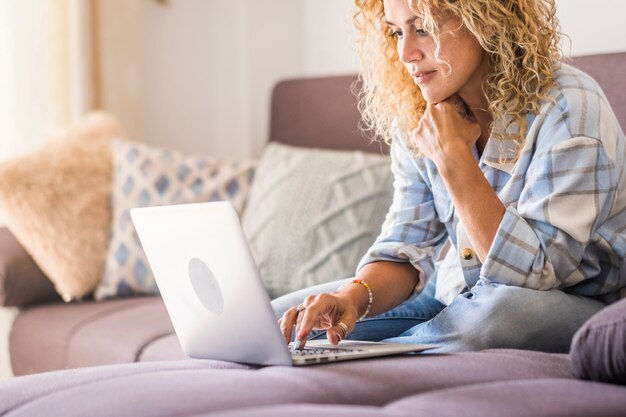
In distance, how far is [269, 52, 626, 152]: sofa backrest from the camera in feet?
8.49

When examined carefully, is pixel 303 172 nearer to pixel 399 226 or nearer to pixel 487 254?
pixel 399 226

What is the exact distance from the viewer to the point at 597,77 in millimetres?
1896

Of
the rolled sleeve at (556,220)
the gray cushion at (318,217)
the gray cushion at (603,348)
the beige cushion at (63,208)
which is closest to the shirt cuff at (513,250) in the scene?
the rolled sleeve at (556,220)

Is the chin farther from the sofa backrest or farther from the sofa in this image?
the sofa backrest

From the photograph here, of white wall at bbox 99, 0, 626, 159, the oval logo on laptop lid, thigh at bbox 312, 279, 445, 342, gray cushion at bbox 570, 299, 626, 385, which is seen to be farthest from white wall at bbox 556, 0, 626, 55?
the oval logo on laptop lid

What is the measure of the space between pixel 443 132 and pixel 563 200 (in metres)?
0.23

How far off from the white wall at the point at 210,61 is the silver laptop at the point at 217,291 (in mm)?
1767

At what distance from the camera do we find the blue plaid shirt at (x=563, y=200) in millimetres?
1415

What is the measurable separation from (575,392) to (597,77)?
0.95 m

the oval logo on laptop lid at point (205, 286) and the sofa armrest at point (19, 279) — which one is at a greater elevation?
the oval logo on laptop lid at point (205, 286)

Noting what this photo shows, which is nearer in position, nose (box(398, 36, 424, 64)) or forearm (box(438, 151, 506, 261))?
forearm (box(438, 151, 506, 261))

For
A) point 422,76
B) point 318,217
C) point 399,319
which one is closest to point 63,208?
point 318,217

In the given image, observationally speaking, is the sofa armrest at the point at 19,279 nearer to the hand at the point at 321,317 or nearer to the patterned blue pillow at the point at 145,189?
the patterned blue pillow at the point at 145,189

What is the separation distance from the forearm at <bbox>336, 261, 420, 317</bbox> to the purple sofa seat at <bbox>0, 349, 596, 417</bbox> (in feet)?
0.84
